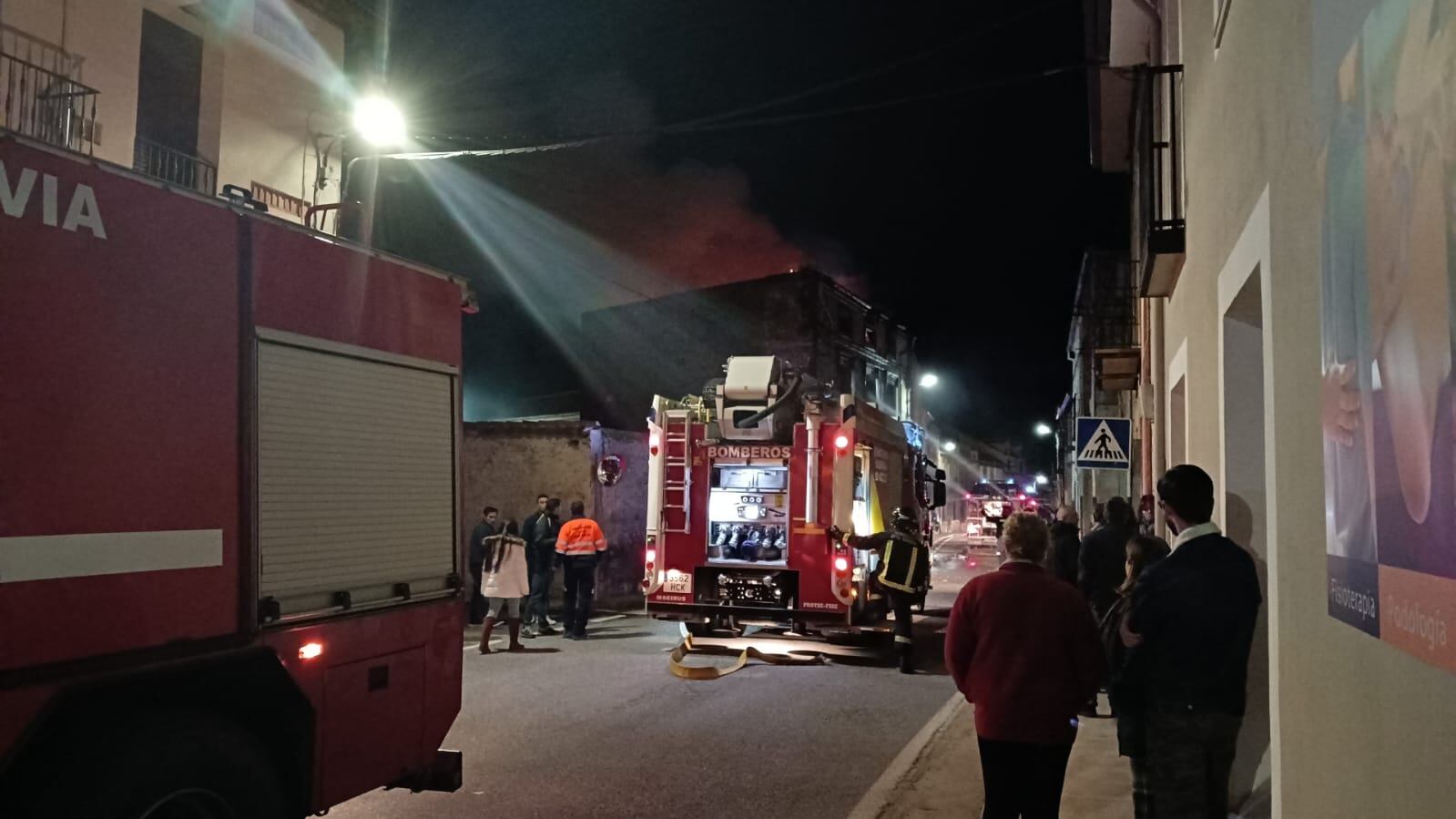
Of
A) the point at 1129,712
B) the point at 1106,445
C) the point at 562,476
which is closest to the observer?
the point at 1129,712

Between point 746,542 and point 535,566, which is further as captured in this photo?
point 535,566

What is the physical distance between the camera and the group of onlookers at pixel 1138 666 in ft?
12.5

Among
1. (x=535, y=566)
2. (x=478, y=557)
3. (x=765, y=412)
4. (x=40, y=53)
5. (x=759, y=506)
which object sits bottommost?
(x=535, y=566)

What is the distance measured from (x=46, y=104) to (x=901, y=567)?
10.2 metres

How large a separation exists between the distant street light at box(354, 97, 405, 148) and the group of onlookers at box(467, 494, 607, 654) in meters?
4.62

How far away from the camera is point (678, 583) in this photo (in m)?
11.6

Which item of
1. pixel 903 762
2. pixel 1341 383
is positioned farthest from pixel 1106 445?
pixel 1341 383

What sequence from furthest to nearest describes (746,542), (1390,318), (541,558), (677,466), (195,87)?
(541,558), (195,87), (677,466), (746,542), (1390,318)

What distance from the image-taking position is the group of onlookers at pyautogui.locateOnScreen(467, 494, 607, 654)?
462 inches

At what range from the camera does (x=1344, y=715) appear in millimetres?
3020

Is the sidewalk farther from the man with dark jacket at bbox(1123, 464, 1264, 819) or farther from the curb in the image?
the man with dark jacket at bbox(1123, 464, 1264, 819)

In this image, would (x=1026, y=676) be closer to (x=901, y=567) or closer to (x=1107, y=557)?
(x=1107, y=557)

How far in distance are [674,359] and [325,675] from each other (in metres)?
29.6

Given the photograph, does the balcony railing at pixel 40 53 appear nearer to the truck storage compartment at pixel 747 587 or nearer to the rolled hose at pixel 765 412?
the rolled hose at pixel 765 412
